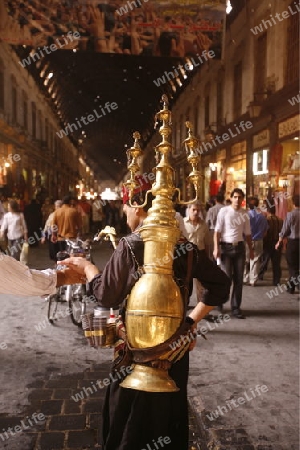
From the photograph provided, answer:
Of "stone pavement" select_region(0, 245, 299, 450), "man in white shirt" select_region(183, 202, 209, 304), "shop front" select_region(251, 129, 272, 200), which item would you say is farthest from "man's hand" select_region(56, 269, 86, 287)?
"shop front" select_region(251, 129, 272, 200)

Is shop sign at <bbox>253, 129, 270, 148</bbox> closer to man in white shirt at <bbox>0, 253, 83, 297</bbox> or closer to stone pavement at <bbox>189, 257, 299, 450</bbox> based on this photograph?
stone pavement at <bbox>189, 257, 299, 450</bbox>

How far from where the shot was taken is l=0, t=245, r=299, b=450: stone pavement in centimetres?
388

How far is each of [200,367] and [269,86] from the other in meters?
12.9

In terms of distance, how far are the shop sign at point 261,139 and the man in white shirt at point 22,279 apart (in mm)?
14987

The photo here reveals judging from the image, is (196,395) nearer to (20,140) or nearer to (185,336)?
(185,336)

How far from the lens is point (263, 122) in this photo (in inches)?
656

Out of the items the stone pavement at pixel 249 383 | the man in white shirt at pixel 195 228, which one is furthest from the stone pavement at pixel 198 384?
the man in white shirt at pixel 195 228

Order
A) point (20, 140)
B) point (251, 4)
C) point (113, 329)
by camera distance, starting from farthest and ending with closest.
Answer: point (20, 140) < point (251, 4) < point (113, 329)

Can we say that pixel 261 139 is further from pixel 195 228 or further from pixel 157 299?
pixel 157 299

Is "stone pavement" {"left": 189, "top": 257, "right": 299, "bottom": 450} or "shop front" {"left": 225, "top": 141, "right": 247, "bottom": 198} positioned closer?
"stone pavement" {"left": 189, "top": 257, "right": 299, "bottom": 450}

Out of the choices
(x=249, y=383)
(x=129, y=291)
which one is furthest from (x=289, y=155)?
(x=129, y=291)

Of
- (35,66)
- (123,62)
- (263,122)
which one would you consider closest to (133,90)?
(123,62)

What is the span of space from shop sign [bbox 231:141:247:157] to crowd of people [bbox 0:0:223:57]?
5355 millimetres

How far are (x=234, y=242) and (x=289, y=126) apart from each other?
325 inches
